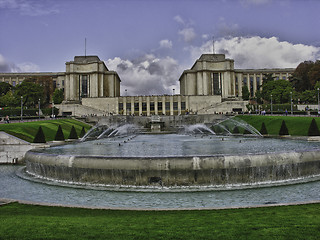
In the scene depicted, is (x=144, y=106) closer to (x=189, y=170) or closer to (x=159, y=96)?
(x=159, y=96)

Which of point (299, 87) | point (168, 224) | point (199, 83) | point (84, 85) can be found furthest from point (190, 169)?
point (84, 85)

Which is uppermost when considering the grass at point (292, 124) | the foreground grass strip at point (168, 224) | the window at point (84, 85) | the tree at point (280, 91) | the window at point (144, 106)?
the window at point (84, 85)

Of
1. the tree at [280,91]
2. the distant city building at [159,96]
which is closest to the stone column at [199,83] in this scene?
the distant city building at [159,96]

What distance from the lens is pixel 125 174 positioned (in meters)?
12.1

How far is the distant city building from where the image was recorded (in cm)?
10531

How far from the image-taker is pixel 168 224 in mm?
6223

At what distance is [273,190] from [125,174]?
5839mm

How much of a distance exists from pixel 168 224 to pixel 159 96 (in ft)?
333

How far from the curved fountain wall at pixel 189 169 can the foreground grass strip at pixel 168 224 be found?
3.95m

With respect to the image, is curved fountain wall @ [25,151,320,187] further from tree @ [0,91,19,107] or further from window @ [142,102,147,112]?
window @ [142,102,147,112]

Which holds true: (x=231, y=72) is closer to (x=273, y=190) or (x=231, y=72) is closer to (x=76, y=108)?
(x=76, y=108)

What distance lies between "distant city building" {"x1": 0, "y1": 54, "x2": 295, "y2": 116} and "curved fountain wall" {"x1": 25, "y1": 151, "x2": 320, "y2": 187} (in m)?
84.7

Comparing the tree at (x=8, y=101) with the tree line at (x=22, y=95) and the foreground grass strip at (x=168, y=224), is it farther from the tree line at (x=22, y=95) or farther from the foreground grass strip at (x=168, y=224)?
the foreground grass strip at (x=168, y=224)

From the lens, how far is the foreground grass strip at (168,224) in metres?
5.36
